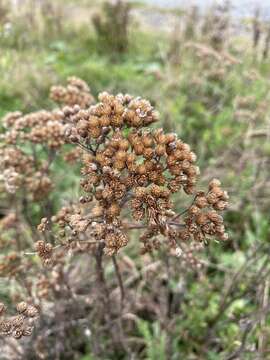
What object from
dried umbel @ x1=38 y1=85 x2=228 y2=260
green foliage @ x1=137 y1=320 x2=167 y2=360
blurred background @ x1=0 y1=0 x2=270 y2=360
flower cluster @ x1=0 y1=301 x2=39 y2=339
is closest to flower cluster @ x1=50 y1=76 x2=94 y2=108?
blurred background @ x1=0 y1=0 x2=270 y2=360

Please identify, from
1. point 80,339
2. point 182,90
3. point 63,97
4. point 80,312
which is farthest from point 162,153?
point 182,90

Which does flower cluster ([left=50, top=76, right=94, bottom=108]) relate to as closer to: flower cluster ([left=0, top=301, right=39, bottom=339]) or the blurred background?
the blurred background

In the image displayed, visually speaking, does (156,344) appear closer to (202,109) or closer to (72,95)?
(72,95)

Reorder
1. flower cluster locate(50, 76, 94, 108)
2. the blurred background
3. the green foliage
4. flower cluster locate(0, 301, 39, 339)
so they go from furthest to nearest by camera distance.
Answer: the blurred background
the green foliage
flower cluster locate(50, 76, 94, 108)
flower cluster locate(0, 301, 39, 339)

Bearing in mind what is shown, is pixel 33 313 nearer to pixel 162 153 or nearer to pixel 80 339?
pixel 162 153

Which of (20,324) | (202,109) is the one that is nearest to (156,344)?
(20,324)

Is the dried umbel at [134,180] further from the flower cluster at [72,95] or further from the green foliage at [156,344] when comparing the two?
the green foliage at [156,344]

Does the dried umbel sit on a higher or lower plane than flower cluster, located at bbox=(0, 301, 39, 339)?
higher
